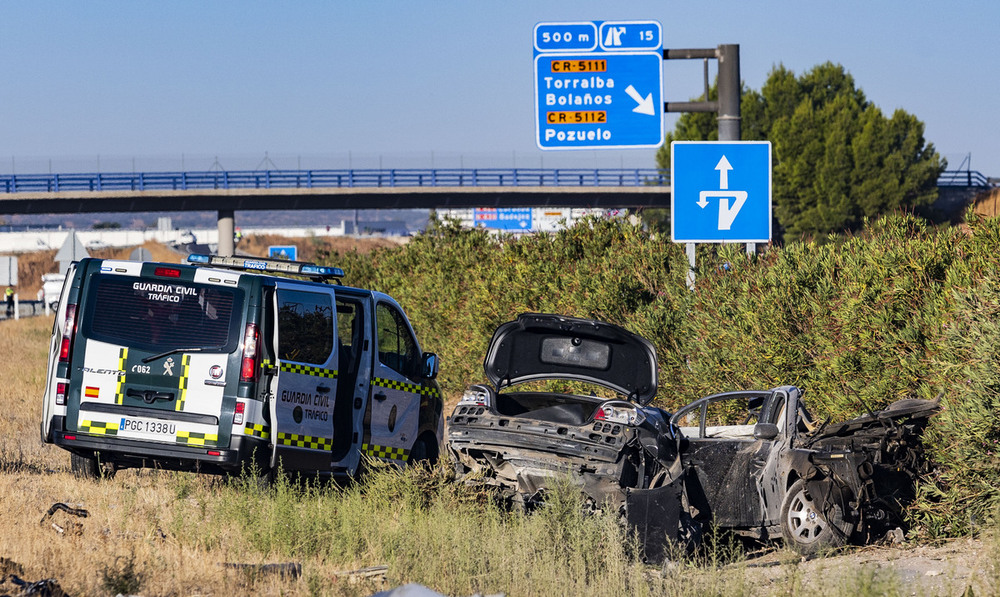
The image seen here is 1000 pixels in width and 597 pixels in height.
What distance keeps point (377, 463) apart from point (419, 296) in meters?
13.6

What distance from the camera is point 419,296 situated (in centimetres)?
2461

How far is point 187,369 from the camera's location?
10430 millimetres

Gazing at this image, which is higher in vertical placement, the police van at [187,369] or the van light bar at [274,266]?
the van light bar at [274,266]

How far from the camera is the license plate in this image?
10438mm

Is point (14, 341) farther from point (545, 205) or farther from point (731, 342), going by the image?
point (545, 205)

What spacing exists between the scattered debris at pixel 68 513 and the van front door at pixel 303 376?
2.06 meters

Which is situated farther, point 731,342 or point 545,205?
point 545,205

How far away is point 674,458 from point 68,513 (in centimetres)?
472

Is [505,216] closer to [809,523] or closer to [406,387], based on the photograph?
[406,387]

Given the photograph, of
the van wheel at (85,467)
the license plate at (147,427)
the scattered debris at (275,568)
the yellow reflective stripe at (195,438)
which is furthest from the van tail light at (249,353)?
the scattered debris at (275,568)

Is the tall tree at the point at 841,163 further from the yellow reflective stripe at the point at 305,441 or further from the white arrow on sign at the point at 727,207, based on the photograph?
the yellow reflective stripe at the point at 305,441

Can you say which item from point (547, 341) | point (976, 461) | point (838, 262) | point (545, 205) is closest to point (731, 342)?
point (838, 262)

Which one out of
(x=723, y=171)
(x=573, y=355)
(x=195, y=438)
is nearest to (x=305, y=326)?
(x=195, y=438)

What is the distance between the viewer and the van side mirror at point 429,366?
12602 millimetres
